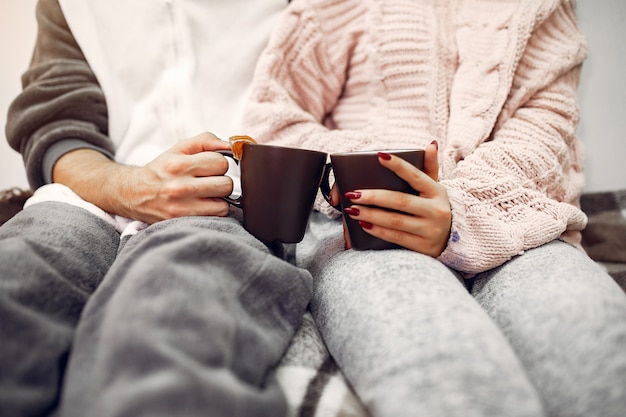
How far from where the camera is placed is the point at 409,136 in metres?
0.70

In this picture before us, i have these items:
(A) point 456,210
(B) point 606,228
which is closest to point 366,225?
(A) point 456,210

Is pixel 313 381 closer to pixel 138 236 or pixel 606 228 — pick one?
pixel 138 236

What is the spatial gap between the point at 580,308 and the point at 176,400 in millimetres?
407

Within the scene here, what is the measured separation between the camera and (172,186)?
1.70 ft

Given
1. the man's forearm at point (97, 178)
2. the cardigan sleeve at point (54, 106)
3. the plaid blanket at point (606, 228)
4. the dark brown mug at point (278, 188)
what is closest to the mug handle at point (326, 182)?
the dark brown mug at point (278, 188)

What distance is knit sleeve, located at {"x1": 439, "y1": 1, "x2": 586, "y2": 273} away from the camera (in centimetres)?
53

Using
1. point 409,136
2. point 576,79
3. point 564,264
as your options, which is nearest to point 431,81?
point 409,136

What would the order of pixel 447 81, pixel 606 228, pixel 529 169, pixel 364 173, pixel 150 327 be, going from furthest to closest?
pixel 606 228 → pixel 447 81 → pixel 529 169 → pixel 364 173 → pixel 150 327

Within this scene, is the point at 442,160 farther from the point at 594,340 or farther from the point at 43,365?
the point at 43,365

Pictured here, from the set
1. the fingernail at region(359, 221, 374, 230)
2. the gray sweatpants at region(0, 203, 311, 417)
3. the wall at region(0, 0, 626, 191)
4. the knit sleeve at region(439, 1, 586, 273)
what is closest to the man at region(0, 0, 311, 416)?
the gray sweatpants at region(0, 203, 311, 417)

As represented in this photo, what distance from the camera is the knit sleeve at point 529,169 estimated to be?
1.73 ft

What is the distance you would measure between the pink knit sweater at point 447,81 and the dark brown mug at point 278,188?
0.58ft

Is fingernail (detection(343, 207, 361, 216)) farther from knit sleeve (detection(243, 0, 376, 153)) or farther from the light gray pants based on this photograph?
knit sleeve (detection(243, 0, 376, 153))

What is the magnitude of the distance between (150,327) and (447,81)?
65cm
